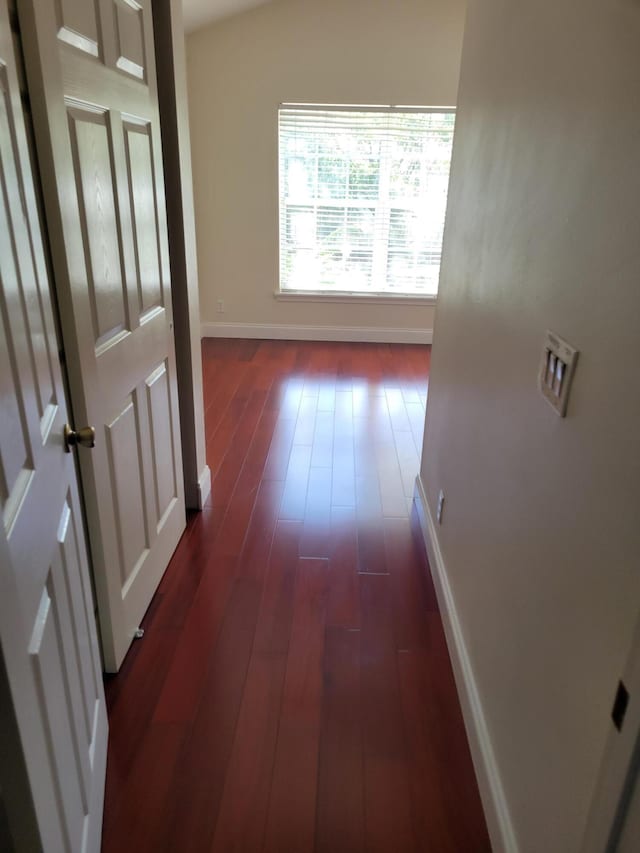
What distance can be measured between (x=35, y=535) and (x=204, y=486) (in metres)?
1.95

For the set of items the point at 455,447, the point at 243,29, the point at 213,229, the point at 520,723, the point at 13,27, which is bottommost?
the point at 520,723

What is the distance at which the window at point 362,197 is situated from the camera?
17.0 ft

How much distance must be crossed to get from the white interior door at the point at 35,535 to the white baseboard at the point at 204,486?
153 centimetres

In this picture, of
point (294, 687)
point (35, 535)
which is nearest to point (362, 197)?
point (294, 687)

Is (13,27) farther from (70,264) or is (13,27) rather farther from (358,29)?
(358,29)

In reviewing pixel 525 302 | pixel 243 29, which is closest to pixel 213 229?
pixel 243 29

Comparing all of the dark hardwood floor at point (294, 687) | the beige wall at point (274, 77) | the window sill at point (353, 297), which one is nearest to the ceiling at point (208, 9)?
the beige wall at point (274, 77)

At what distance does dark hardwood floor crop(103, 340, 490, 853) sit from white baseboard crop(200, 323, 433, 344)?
8.85 ft

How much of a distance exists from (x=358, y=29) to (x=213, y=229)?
2.07m

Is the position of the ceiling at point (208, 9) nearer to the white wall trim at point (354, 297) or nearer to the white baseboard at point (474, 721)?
the white wall trim at point (354, 297)

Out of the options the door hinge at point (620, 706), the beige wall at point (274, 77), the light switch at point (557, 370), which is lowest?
the door hinge at point (620, 706)

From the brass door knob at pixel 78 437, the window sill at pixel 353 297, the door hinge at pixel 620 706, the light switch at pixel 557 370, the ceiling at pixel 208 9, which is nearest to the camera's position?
the door hinge at pixel 620 706

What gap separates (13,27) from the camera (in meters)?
1.21

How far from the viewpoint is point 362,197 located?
5422 millimetres
